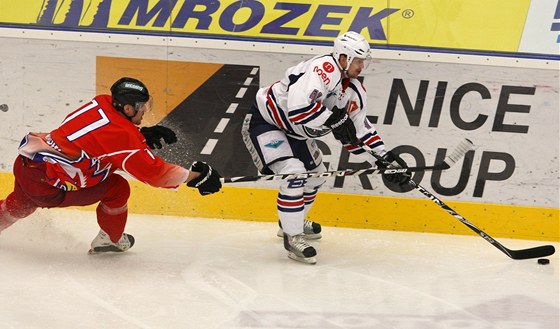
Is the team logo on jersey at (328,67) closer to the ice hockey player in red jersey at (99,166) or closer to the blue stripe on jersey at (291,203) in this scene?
the blue stripe on jersey at (291,203)

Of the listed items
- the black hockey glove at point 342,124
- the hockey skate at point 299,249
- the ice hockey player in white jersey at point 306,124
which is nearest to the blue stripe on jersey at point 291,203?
the ice hockey player in white jersey at point 306,124

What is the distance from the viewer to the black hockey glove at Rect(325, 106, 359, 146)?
13.4 ft

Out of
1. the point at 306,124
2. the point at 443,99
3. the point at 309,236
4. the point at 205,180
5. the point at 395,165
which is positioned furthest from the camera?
the point at 443,99

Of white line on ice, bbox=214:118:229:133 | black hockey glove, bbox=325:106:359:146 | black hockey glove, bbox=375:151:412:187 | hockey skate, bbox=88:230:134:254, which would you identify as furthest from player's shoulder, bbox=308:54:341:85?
hockey skate, bbox=88:230:134:254

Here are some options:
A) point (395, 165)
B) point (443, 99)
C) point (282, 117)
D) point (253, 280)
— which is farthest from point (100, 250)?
point (443, 99)

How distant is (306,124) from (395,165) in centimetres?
56

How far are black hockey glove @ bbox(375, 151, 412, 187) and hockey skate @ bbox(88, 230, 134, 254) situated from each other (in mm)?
1345

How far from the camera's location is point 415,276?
4043 millimetres

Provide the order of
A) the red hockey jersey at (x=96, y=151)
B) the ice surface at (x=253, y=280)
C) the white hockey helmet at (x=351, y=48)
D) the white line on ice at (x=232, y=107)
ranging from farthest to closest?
the white line on ice at (x=232, y=107), the white hockey helmet at (x=351, y=48), the red hockey jersey at (x=96, y=151), the ice surface at (x=253, y=280)

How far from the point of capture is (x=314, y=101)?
407 centimetres

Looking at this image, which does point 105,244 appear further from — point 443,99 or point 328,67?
point 443,99

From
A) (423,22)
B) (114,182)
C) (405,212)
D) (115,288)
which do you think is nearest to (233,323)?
(115,288)

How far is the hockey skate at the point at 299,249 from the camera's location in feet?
13.6

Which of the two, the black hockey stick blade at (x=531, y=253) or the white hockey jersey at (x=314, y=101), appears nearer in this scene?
the white hockey jersey at (x=314, y=101)
